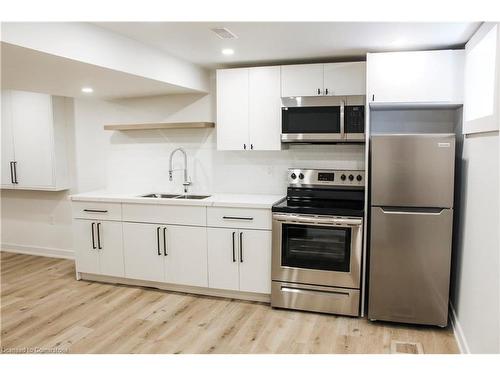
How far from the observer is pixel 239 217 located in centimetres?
351

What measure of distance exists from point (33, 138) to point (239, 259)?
3056 mm

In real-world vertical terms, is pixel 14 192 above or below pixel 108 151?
below

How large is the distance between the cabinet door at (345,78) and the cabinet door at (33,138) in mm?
3246

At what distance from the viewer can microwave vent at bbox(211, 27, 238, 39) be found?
2662 millimetres

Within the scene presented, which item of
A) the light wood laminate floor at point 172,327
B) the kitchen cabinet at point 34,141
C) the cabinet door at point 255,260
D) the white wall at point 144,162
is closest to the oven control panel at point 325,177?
the white wall at point 144,162

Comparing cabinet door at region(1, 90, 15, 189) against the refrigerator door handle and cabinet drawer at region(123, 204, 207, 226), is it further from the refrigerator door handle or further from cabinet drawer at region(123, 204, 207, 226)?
the refrigerator door handle

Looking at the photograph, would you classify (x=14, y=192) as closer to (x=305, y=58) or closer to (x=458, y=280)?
(x=305, y=58)

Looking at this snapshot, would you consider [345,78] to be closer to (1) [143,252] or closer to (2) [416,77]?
(2) [416,77]

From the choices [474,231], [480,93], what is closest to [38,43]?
[480,93]

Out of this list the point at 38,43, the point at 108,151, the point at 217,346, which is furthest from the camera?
the point at 108,151

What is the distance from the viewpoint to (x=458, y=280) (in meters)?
3.01

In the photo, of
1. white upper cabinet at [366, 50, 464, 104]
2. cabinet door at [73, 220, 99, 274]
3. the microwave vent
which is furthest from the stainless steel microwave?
cabinet door at [73, 220, 99, 274]

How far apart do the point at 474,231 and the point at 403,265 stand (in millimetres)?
608

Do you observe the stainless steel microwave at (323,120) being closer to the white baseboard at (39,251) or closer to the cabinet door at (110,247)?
the cabinet door at (110,247)
